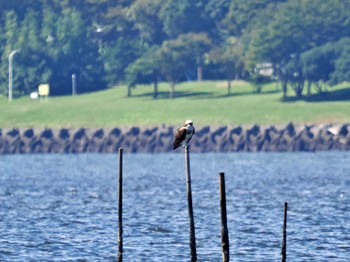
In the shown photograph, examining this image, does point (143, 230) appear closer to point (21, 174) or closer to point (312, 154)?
point (21, 174)

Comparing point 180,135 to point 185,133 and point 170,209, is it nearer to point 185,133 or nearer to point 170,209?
point 185,133

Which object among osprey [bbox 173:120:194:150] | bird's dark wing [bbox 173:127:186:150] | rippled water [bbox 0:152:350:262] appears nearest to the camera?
osprey [bbox 173:120:194:150]

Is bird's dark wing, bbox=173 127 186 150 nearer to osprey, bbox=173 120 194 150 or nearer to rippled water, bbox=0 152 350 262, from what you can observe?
osprey, bbox=173 120 194 150

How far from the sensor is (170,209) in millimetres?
110688

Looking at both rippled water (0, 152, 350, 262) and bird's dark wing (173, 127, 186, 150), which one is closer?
bird's dark wing (173, 127, 186, 150)

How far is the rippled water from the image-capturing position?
83750mm

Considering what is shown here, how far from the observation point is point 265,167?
164125 mm

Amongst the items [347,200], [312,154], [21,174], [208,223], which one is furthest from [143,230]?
[312,154]

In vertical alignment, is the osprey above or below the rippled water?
above

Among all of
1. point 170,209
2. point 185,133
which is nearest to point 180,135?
point 185,133

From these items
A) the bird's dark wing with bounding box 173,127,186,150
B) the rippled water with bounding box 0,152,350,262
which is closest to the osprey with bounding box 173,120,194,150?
the bird's dark wing with bounding box 173,127,186,150

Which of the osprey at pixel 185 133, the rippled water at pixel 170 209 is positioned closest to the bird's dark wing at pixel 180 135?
the osprey at pixel 185 133

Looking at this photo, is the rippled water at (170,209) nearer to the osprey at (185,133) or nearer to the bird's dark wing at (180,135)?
the bird's dark wing at (180,135)

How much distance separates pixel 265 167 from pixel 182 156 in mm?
35307
